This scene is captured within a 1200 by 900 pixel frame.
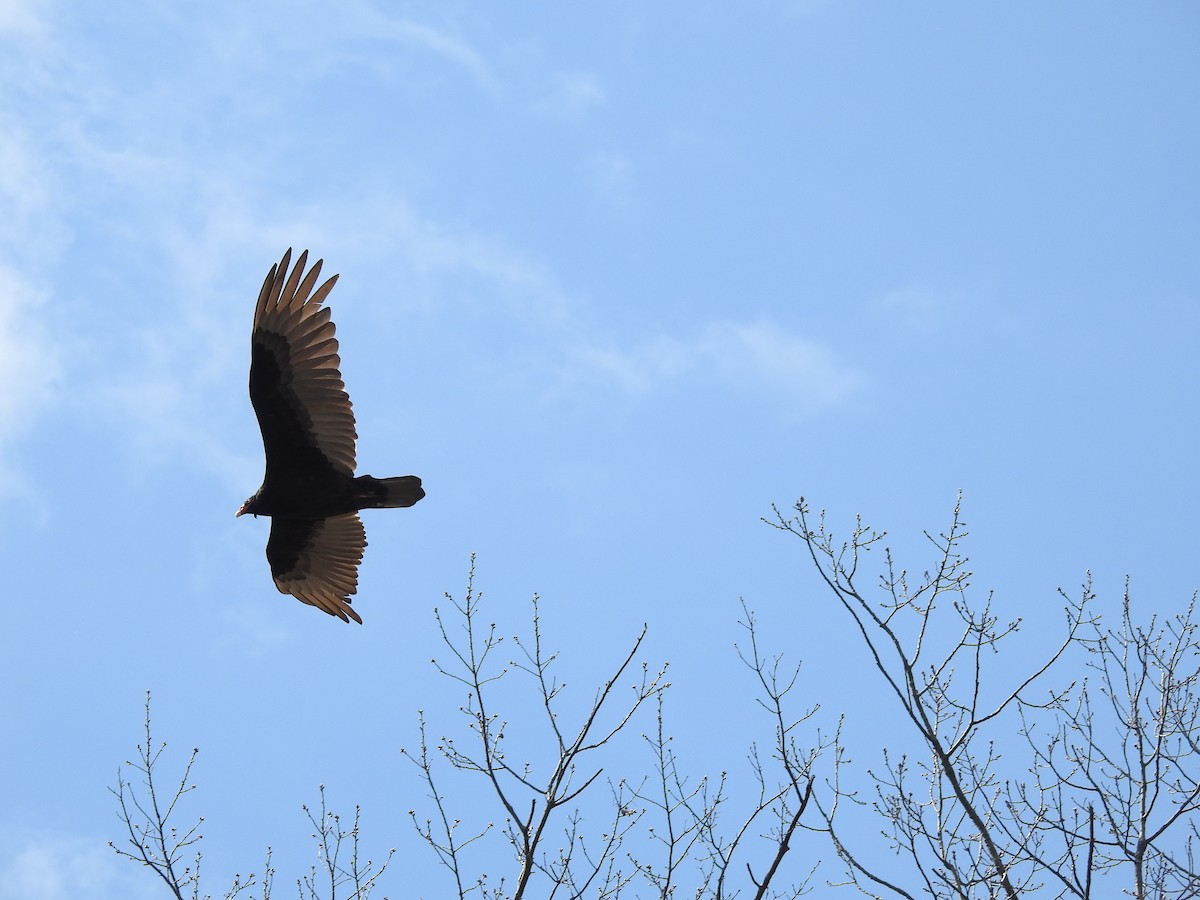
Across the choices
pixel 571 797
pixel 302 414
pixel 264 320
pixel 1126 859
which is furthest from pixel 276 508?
pixel 1126 859

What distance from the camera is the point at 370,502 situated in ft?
27.0

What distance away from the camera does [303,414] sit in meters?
8.30

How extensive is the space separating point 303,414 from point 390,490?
2.66 ft

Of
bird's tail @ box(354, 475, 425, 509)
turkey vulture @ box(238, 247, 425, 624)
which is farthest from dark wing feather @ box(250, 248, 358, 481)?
bird's tail @ box(354, 475, 425, 509)

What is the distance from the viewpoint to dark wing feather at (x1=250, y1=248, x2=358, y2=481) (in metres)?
8.07

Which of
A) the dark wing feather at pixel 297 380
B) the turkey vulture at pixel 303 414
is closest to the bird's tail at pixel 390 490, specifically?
the turkey vulture at pixel 303 414

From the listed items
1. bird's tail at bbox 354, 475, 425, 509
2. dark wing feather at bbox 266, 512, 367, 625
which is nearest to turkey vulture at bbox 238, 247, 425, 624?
bird's tail at bbox 354, 475, 425, 509

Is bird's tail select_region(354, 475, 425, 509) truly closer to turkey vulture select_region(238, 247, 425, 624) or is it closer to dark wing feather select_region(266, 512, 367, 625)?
turkey vulture select_region(238, 247, 425, 624)

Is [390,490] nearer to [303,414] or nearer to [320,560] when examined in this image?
[303,414]

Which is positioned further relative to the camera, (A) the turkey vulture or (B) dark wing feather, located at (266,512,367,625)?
(B) dark wing feather, located at (266,512,367,625)

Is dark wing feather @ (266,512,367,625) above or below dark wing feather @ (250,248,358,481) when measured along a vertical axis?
below

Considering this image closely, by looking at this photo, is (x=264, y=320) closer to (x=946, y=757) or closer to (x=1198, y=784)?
(x=946, y=757)

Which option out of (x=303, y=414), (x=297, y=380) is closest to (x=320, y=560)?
(x=303, y=414)

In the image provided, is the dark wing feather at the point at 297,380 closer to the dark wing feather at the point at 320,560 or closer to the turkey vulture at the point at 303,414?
the turkey vulture at the point at 303,414
